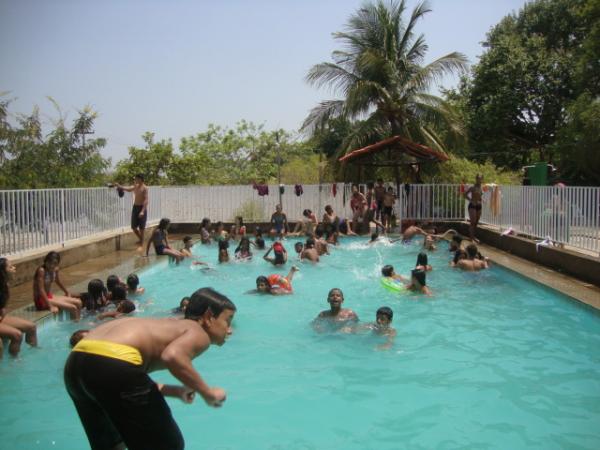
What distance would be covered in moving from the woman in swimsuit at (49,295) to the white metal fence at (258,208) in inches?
109

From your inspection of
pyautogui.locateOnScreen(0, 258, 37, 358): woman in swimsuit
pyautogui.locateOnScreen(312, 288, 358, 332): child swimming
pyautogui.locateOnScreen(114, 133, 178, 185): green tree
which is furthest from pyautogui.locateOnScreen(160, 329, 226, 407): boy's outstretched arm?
pyautogui.locateOnScreen(114, 133, 178, 185): green tree

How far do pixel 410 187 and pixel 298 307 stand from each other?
1200cm

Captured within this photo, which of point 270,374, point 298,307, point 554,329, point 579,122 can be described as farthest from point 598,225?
point 579,122

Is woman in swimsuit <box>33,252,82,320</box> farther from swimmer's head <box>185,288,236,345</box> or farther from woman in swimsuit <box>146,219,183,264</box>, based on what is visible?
swimmer's head <box>185,288,236,345</box>

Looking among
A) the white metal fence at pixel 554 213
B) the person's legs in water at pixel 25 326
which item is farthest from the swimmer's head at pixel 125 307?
the white metal fence at pixel 554 213

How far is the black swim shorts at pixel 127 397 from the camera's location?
3043 millimetres

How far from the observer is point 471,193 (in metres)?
18.6

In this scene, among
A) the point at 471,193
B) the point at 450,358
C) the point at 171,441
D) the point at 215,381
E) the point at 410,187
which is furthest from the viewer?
the point at 410,187

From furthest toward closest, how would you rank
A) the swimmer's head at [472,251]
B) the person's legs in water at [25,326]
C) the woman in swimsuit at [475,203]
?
the woman in swimsuit at [475,203] < the swimmer's head at [472,251] < the person's legs in water at [25,326]

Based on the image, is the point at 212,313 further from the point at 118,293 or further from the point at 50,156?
the point at 50,156

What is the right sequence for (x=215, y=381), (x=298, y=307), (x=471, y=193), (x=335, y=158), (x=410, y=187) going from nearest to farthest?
1. (x=215, y=381)
2. (x=298, y=307)
3. (x=471, y=193)
4. (x=410, y=187)
5. (x=335, y=158)

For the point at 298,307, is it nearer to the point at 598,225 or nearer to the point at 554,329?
the point at 554,329

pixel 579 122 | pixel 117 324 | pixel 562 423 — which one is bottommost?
pixel 562 423

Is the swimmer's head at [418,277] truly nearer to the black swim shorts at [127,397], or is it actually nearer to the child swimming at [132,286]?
the child swimming at [132,286]
